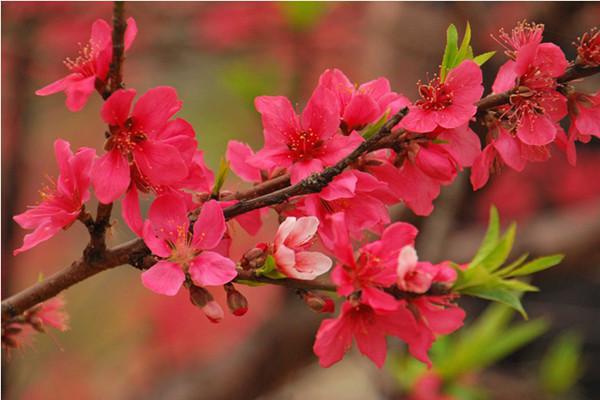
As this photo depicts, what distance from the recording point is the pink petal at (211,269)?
23.4 inches

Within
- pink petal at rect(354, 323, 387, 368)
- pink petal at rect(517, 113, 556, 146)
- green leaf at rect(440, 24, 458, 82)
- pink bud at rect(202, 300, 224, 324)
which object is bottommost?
pink petal at rect(354, 323, 387, 368)

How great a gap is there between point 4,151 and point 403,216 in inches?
57.6

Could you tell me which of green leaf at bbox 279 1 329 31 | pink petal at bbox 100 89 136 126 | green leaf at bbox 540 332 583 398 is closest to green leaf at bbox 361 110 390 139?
pink petal at bbox 100 89 136 126

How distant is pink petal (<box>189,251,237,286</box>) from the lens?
0.59 m

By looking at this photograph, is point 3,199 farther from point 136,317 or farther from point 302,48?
point 136,317

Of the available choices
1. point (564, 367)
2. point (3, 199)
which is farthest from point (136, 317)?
A: point (564, 367)

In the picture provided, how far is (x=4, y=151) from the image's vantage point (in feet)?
8.15

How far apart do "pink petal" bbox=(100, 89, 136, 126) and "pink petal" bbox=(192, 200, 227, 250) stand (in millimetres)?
100

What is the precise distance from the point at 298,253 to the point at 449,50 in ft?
0.74

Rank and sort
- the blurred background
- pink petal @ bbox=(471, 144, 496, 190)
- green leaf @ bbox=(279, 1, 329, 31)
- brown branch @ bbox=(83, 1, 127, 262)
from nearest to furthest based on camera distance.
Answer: brown branch @ bbox=(83, 1, 127, 262) → pink petal @ bbox=(471, 144, 496, 190) → the blurred background → green leaf @ bbox=(279, 1, 329, 31)

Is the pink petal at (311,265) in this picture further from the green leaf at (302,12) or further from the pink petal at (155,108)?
the green leaf at (302,12)

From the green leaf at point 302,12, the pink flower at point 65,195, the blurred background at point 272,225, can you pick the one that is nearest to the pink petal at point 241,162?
the pink flower at point 65,195

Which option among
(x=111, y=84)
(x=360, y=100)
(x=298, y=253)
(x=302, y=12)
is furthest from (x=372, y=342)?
(x=302, y=12)

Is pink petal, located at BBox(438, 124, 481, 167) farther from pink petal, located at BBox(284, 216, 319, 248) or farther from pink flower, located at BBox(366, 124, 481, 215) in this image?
pink petal, located at BBox(284, 216, 319, 248)
